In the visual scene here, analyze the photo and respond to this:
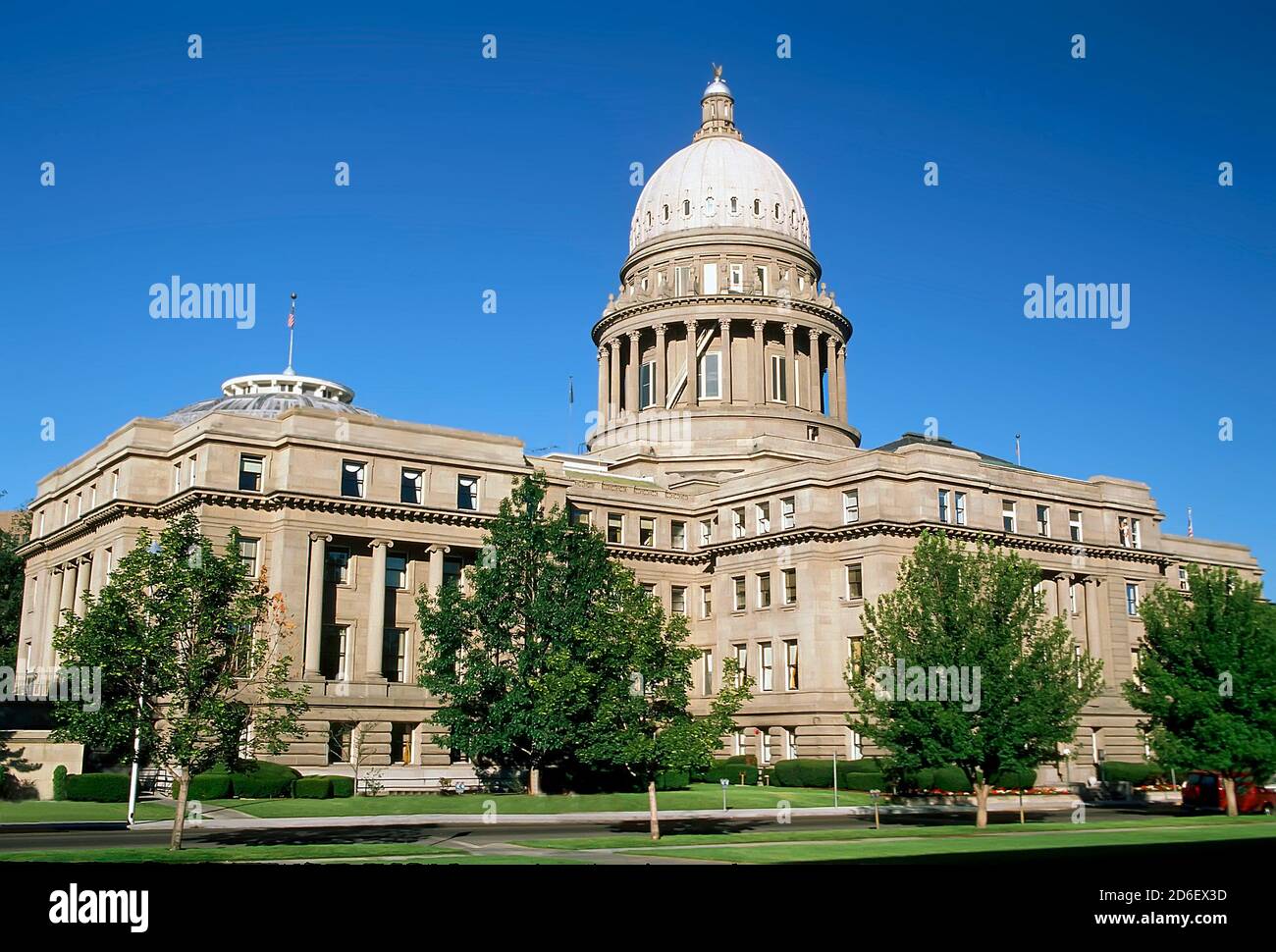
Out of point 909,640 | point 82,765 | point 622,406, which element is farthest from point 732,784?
point 622,406

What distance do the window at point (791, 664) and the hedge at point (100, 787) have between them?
3526cm

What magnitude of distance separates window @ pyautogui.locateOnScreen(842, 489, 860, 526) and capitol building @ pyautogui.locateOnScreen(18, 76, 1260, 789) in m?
0.19

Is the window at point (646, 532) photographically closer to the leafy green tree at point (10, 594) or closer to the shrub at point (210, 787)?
the shrub at point (210, 787)

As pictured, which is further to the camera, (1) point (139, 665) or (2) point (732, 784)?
(2) point (732, 784)

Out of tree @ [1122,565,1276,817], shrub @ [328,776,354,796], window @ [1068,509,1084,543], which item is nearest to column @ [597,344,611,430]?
window @ [1068,509,1084,543]

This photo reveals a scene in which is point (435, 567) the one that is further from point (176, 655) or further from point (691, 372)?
point (691, 372)

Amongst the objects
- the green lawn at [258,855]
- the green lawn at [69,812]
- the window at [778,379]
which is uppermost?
the window at [778,379]

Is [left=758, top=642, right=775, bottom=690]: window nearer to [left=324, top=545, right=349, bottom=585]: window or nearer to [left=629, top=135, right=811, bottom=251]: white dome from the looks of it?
[left=324, top=545, right=349, bottom=585]: window

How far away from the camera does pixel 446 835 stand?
119 ft

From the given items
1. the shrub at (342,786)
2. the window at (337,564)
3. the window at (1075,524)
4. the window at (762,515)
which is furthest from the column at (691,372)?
the shrub at (342,786)

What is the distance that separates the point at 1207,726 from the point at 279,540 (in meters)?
40.1

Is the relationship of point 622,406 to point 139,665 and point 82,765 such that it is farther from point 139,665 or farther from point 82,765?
point 139,665

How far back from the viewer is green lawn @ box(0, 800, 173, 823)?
139 ft

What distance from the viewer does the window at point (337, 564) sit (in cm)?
6322
